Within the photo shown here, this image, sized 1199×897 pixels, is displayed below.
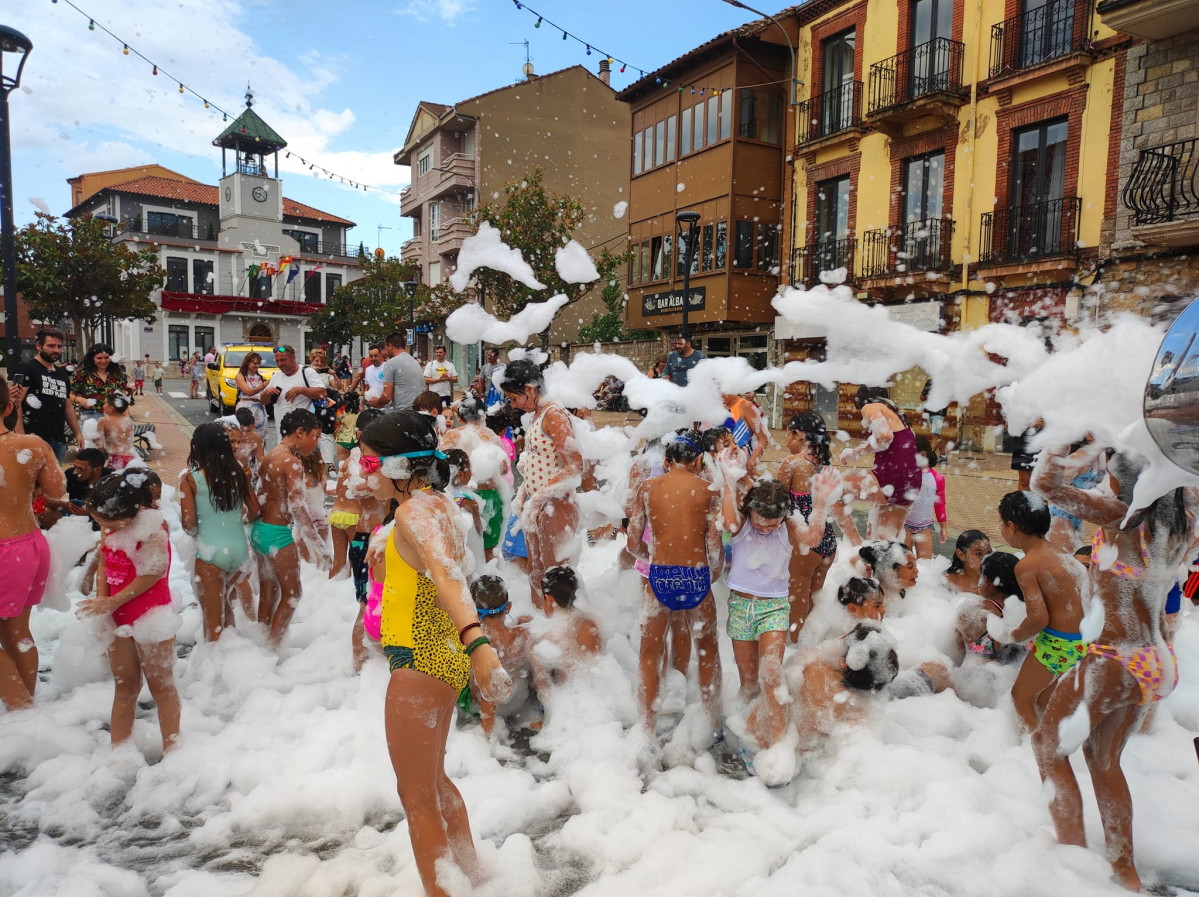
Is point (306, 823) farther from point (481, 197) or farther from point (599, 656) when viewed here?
point (481, 197)

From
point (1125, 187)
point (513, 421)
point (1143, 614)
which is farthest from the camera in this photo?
point (1125, 187)

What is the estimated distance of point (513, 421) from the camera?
7391 mm

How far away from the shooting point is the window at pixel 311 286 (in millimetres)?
52000

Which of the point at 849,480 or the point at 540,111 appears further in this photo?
the point at 540,111

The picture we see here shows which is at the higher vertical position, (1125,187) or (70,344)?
(1125,187)

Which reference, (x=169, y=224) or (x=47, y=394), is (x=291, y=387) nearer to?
(x=47, y=394)

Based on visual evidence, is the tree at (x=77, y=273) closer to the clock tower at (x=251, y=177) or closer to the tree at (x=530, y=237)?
the tree at (x=530, y=237)

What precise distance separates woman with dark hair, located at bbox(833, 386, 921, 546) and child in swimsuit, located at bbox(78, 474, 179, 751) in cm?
430

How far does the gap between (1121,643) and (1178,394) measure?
4.47ft

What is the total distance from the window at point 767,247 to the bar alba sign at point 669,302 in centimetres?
170

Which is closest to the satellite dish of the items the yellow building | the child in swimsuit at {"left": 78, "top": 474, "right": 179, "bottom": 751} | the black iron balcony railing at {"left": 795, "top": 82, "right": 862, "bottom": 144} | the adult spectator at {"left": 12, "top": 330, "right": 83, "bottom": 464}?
the child in swimsuit at {"left": 78, "top": 474, "right": 179, "bottom": 751}

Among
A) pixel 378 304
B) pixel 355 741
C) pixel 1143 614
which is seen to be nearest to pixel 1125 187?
pixel 1143 614

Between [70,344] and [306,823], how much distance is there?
33351 mm

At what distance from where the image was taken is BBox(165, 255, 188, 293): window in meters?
46.8
